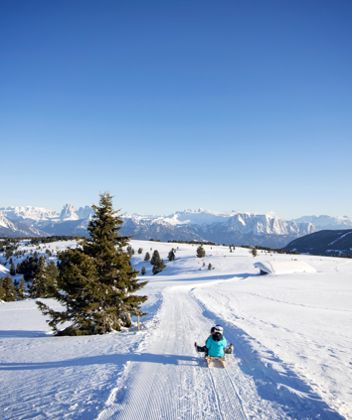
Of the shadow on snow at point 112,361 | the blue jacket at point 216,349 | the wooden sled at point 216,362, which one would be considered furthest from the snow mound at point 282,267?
the blue jacket at point 216,349

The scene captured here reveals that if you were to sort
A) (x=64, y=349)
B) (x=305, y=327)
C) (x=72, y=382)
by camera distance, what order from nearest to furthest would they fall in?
(x=72, y=382) → (x=64, y=349) → (x=305, y=327)

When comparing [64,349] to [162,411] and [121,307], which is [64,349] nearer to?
[121,307]

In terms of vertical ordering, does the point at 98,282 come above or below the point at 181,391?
above

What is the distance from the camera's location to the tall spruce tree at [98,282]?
1823 centimetres

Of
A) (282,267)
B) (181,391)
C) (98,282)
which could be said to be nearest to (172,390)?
(181,391)

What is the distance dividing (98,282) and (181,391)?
1098cm

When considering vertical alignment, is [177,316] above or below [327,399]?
below

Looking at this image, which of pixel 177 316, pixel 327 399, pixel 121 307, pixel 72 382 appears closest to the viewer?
pixel 327 399

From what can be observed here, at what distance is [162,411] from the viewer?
25.5 feet

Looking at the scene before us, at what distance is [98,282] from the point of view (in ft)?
61.9

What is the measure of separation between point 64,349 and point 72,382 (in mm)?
5163

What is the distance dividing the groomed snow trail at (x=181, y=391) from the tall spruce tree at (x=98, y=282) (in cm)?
586

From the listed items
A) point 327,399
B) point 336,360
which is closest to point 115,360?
point 327,399

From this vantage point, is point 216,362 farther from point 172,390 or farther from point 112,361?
point 112,361
